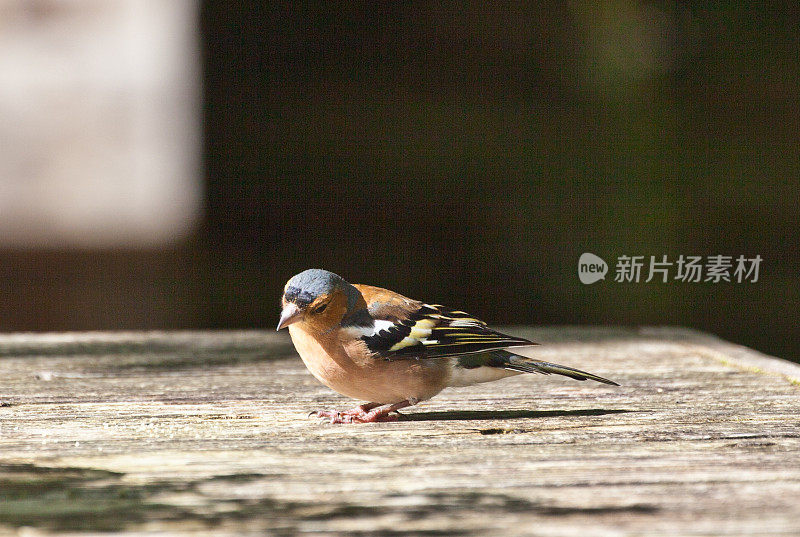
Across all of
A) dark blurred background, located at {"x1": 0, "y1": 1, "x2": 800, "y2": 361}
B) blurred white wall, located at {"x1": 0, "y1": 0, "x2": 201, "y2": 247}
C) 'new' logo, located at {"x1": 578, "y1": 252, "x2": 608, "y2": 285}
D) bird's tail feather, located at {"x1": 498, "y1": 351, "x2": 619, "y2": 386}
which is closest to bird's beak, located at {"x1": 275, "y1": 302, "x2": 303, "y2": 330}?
bird's tail feather, located at {"x1": 498, "y1": 351, "x2": 619, "y2": 386}

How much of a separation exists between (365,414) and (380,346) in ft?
0.62

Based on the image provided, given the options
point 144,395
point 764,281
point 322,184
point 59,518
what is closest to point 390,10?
point 322,184

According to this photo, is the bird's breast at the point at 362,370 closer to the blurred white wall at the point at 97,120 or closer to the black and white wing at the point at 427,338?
A: the black and white wing at the point at 427,338

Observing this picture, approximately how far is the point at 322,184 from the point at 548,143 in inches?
74.9

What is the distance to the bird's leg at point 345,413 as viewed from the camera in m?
2.69

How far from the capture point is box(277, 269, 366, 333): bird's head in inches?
107

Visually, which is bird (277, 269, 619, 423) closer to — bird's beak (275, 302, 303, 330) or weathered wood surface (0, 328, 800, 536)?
bird's beak (275, 302, 303, 330)

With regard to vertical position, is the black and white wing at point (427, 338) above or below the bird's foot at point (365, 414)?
above

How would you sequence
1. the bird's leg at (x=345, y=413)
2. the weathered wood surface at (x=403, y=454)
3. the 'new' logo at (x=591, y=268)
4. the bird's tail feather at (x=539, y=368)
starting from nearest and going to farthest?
the weathered wood surface at (x=403, y=454), the bird's leg at (x=345, y=413), the bird's tail feather at (x=539, y=368), the 'new' logo at (x=591, y=268)

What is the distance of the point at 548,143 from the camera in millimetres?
8453

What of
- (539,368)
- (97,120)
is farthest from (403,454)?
(97,120)

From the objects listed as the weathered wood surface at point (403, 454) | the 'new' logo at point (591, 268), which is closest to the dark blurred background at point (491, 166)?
the 'new' logo at point (591, 268)

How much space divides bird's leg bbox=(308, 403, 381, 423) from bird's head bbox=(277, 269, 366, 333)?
8.8 inches

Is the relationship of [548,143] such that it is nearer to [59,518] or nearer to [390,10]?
[390,10]
